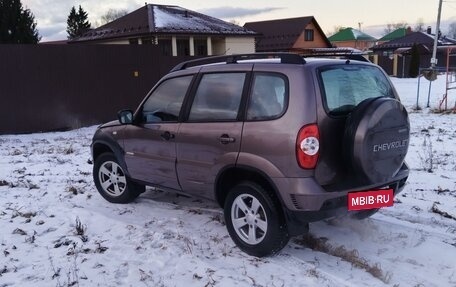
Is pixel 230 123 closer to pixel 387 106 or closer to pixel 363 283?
pixel 387 106

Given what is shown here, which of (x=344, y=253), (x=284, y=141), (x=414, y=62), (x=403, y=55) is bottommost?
(x=414, y=62)

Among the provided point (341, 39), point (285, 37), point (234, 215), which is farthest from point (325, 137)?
point (341, 39)

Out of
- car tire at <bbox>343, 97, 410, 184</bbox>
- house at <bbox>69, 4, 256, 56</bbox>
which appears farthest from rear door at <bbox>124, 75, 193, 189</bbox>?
house at <bbox>69, 4, 256, 56</bbox>

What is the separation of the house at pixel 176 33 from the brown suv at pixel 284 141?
23594 millimetres

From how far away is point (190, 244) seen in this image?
4539mm

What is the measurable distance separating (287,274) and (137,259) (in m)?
1.32

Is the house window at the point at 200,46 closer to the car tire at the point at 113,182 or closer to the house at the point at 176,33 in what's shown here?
the house at the point at 176,33

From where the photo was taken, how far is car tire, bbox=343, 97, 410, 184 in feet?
12.6

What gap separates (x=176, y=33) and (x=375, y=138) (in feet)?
82.9

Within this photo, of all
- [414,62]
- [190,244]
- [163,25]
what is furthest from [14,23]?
[414,62]

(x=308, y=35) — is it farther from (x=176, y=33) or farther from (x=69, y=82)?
(x=69, y=82)

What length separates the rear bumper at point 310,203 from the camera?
12.6 ft

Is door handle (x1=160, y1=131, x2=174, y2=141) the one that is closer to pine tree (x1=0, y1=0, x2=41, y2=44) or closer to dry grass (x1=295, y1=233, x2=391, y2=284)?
dry grass (x1=295, y1=233, x2=391, y2=284)

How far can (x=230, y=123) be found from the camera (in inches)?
171
